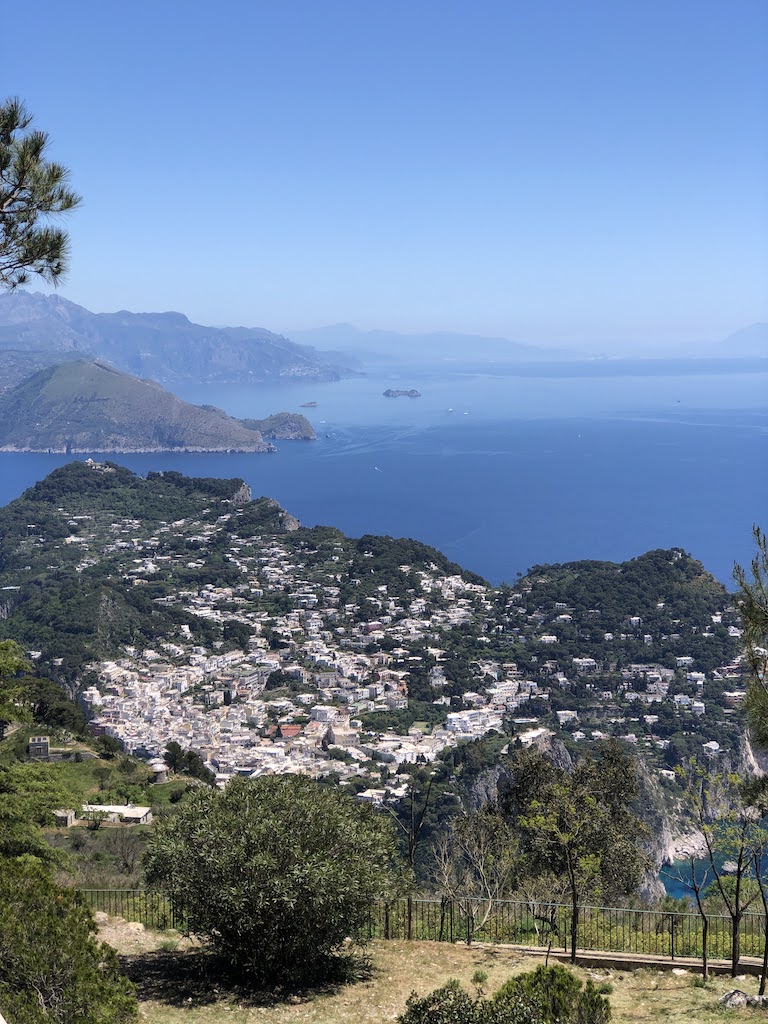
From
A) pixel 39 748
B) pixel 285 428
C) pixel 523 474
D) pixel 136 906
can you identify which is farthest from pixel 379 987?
pixel 285 428

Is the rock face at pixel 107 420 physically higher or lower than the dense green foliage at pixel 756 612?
higher

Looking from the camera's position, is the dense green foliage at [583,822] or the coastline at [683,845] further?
the coastline at [683,845]

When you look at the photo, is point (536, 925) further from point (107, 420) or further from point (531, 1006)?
point (107, 420)

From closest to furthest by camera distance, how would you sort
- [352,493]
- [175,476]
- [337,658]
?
[337,658] → [175,476] → [352,493]

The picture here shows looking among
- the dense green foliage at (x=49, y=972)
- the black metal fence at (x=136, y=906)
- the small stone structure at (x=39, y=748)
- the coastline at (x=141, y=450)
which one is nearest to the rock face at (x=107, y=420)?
the coastline at (x=141, y=450)

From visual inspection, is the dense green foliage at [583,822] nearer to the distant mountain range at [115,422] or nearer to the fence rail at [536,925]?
the fence rail at [536,925]

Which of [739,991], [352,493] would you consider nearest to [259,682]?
[739,991]

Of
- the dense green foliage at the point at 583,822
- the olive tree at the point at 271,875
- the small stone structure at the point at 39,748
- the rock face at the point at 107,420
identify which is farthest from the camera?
the rock face at the point at 107,420

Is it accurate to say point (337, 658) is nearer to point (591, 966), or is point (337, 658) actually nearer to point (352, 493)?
point (591, 966)
